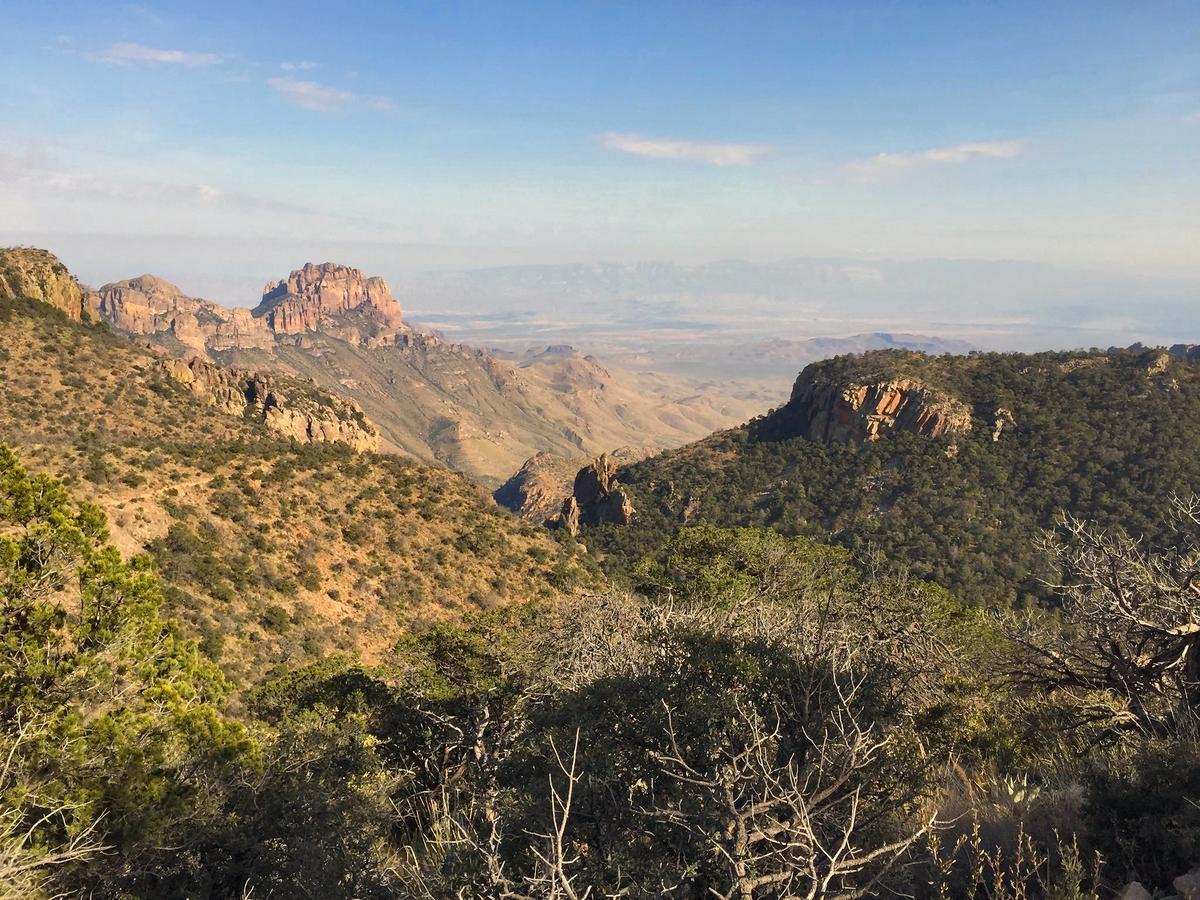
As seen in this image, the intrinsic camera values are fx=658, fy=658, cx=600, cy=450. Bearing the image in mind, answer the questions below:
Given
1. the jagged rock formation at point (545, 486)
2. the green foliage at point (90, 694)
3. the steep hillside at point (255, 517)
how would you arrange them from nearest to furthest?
the green foliage at point (90, 694)
the steep hillside at point (255, 517)
the jagged rock formation at point (545, 486)

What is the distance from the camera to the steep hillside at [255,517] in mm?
28109

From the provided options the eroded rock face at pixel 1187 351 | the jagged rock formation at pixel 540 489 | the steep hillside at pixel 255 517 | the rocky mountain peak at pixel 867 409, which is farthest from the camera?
the jagged rock formation at pixel 540 489

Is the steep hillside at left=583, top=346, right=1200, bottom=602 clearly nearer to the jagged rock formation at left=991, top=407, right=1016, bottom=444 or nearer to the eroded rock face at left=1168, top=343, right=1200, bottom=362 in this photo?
the jagged rock formation at left=991, top=407, right=1016, bottom=444

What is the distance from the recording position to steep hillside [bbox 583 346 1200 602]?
175ft

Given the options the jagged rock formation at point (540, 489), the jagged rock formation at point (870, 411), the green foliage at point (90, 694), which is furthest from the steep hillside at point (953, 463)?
the green foliage at point (90, 694)

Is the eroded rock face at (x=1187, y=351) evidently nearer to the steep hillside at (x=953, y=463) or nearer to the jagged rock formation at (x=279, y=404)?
the steep hillside at (x=953, y=463)

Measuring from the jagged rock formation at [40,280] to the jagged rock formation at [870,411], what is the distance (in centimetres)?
7802

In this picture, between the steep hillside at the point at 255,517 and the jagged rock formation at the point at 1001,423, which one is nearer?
the steep hillside at the point at 255,517

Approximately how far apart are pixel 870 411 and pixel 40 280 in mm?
83161

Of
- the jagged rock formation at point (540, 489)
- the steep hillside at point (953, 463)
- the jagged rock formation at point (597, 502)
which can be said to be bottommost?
the jagged rock formation at point (540, 489)

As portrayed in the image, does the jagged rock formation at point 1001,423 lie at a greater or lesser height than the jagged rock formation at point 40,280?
lesser

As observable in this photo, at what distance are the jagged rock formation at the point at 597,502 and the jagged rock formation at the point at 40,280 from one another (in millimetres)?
50300

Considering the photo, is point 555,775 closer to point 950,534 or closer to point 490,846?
point 490,846

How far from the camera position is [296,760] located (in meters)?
12.7
